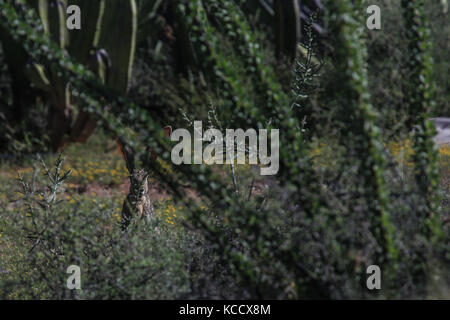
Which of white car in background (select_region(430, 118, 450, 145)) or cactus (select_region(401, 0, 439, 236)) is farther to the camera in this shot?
white car in background (select_region(430, 118, 450, 145))

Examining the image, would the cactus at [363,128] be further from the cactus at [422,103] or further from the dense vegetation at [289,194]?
the cactus at [422,103]

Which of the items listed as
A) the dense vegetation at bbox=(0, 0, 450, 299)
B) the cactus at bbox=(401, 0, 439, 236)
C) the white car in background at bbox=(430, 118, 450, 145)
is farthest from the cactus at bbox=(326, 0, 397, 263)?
the white car in background at bbox=(430, 118, 450, 145)

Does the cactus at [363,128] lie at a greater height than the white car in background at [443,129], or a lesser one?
lesser

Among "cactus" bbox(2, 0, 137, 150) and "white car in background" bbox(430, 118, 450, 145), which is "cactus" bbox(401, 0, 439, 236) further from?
"cactus" bbox(2, 0, 137, 150)

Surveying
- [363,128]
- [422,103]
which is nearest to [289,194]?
[363,128]

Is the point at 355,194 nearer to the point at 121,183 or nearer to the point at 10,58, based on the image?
the point at 121,183

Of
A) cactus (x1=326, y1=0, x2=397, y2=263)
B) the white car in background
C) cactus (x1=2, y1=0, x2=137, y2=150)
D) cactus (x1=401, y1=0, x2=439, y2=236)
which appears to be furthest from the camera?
the white car in background

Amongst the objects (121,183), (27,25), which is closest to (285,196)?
(27,25)

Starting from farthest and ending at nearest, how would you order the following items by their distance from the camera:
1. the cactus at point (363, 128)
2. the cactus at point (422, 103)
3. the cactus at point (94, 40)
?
the cactus at point (94, 40) < the cactus at point (422, 103) < the cactus at point (363, 128)

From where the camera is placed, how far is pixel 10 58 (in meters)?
7.67

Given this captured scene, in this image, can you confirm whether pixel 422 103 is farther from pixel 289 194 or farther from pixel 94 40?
pixel 94 40

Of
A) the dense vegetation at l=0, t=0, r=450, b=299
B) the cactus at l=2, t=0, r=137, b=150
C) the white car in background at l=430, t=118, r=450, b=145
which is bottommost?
the dense vegetation at l=0, t=0, r=450, b=299

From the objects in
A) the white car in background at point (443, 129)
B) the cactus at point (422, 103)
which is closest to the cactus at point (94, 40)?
the white car in background at point (443, 129)
